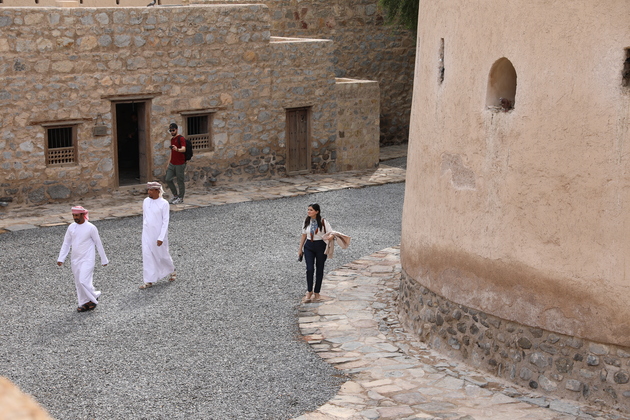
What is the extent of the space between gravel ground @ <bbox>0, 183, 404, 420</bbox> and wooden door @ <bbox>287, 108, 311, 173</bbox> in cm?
394

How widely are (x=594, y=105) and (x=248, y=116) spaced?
36.9 feet

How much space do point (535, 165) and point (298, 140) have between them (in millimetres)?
11584

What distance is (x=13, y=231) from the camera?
1370 cm

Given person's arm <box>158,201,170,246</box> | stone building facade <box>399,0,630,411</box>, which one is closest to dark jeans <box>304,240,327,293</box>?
stone building facade <box>399,0,630,411</box>

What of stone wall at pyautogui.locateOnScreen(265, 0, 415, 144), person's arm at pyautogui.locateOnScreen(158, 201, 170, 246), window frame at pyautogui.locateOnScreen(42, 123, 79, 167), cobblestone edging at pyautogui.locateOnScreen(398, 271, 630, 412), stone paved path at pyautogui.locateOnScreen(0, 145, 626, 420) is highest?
stone wall at pyautogui.locateOnScreen(265, 0, 415, 144)

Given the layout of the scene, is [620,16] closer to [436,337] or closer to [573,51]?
[573,51]

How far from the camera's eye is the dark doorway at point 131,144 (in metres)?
16.8

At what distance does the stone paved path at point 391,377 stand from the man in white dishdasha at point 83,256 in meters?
2.64

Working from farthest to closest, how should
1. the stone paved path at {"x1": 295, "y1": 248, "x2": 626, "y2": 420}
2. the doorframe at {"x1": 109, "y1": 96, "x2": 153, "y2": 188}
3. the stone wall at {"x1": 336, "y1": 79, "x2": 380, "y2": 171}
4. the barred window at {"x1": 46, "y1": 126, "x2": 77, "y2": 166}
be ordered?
the stone wall at {"x1": 336, "y1": 79, "x2": 380, "y2": 171} < the doorframe at {"x1": 109, "y1": 96, "x2": 153, "y2": 188} < the barred window at {"x1": 46, "y1": 126, "x2": 77, "y2": 166} < the stone paved path at {"x1": 295, "y1": 248, "x2": 626, "y2": 420}

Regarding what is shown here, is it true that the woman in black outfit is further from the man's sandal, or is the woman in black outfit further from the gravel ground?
the man's sandal

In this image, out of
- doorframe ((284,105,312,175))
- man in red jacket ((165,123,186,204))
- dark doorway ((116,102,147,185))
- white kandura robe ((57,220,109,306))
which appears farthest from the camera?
doorframe ((284,105,312,175))

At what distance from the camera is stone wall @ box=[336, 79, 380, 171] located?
19328 millimetres

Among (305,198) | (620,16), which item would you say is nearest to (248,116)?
(305,198)

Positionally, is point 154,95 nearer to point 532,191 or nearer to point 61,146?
point 61,146
